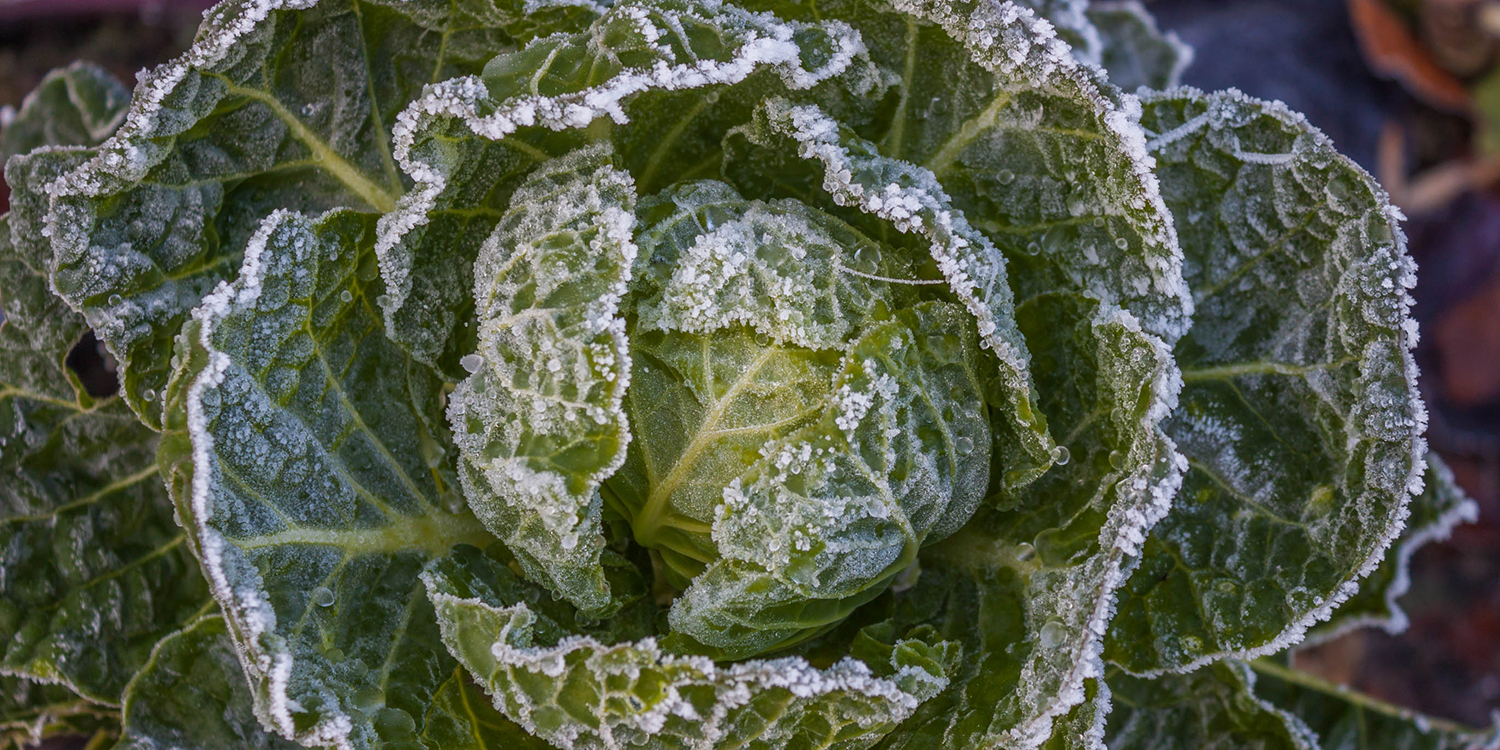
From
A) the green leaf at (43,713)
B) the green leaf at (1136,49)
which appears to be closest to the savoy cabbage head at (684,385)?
the green leaf at (43,713)

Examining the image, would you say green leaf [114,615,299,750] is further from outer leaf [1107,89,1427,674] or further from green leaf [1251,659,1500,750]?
green leaf [1251,659,1500,750]

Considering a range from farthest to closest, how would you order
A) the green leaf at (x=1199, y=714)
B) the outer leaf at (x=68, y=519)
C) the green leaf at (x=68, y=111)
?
the green leaf at (x=68, y=111)
the green leaf at (x=1199, y=714)
the outer leaf at (x=68, y=519)

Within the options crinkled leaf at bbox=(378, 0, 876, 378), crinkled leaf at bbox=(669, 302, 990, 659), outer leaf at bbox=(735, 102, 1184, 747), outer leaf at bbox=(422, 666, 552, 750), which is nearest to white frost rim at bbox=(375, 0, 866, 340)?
crinkled leaf at bbox=(378, 0, 876, 378)

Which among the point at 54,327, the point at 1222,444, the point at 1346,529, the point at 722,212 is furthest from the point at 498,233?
the point at 1346,529

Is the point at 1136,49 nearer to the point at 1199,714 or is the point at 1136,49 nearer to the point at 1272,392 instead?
the point at 1272,392

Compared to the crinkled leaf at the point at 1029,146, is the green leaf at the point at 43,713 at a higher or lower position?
lower

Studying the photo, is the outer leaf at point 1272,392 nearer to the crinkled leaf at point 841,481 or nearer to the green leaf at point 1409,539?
the crinkled leaf at point 841,481

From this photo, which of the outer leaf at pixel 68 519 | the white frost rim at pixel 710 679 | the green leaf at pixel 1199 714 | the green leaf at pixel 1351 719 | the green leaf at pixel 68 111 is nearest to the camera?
the white frost rim at pixel 710 679
